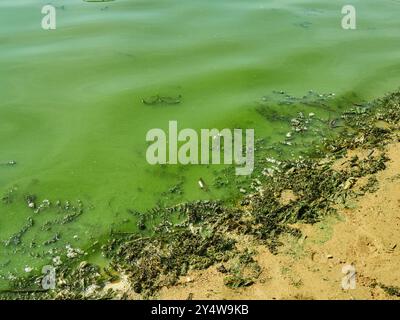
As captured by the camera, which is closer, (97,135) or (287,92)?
(97,135)

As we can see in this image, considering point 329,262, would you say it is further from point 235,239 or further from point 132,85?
point 132,85

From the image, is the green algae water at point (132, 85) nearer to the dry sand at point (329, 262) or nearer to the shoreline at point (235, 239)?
the shoreline at point (235, 239)

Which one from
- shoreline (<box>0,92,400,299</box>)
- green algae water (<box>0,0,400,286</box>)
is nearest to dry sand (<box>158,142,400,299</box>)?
shoreline (<box>0,92,400,299</box>)

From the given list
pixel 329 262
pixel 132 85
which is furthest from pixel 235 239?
pixel 132 85

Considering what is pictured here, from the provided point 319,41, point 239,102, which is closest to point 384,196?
point 239,102

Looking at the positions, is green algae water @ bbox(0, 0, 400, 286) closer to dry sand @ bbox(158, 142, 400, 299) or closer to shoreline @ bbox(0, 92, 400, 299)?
shoreline @ bbox(0, 92, 400, 299)

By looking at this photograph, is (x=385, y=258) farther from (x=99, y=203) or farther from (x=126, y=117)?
(x=126, y=117)
